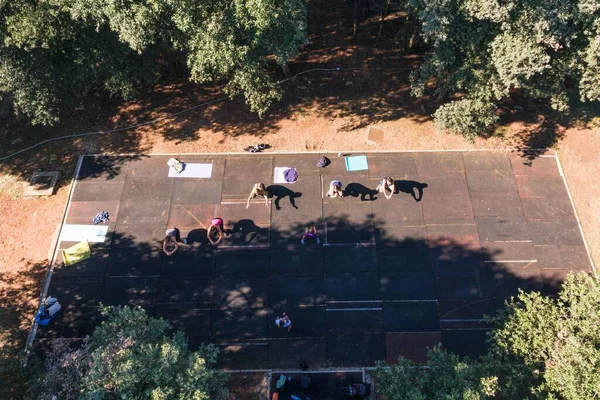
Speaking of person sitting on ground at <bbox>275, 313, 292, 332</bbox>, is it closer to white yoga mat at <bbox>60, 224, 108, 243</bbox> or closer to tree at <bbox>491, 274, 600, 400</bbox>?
tree at <bbox>491, 274, 600, 400</bbox>

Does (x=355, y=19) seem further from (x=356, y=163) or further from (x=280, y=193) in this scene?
(x=280, y=193)

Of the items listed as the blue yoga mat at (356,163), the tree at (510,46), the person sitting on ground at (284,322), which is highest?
the tree at (510,46)

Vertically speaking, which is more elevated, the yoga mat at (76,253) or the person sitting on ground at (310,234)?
the person sitting on ground at (310,234)

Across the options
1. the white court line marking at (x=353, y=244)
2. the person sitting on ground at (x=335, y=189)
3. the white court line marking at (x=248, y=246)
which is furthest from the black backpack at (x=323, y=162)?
the white court line marking at (x=248, y=246)

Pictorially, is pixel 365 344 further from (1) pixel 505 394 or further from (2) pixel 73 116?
(2) pixel 73 116

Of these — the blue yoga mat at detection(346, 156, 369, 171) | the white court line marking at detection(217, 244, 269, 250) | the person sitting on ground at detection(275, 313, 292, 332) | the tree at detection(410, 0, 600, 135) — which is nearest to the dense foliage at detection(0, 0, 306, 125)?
the blue yoga mat at detection(346, 156, 369, 171)

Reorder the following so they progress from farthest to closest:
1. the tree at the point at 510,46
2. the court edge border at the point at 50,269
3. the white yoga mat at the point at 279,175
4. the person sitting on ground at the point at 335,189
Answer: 1. the white yoga mat at the point at 279,175
2. the person sitting on ground at the point at 335,189
3. the court edge border at the point at 50,269
4. the tree at the point at 510,46

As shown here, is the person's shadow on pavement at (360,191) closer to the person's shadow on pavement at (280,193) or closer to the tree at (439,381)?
the person's shadow on pavement at (280,193)
